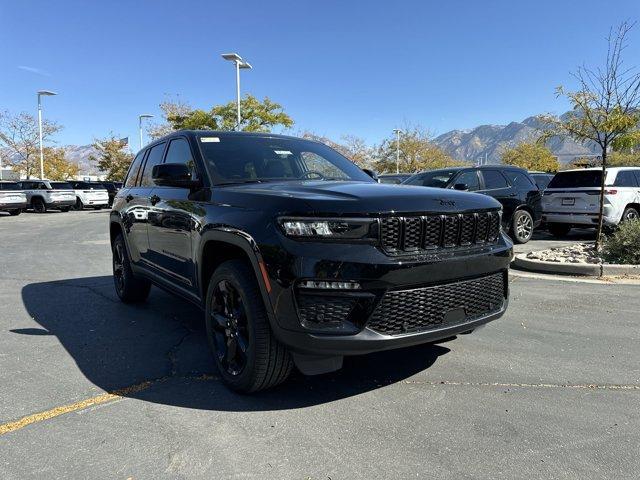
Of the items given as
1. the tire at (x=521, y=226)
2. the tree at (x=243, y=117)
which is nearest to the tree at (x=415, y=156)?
the tree at (x=243, y=117)

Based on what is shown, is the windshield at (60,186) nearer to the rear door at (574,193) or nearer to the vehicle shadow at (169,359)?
the vehicle shadow at (169,359)

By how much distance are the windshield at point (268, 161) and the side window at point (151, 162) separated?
109cm

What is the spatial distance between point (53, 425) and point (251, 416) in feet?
3.85

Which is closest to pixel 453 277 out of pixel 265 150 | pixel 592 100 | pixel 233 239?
pixel 233 239

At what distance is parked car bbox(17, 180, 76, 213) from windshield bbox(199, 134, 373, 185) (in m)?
26.4

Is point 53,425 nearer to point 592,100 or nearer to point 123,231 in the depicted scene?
point 123,231

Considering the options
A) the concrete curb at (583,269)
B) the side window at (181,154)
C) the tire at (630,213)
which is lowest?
the concrete curb at (583,269)

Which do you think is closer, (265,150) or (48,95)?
(265,150)

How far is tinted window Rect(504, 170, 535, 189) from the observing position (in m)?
10.7

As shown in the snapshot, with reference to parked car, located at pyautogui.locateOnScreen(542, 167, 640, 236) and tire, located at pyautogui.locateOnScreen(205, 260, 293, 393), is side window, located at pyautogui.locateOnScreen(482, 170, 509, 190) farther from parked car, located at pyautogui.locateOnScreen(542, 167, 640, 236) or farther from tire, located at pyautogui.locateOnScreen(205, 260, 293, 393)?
tire, located at pyautogui.locateOnScreen(205, 260, 293, 393)

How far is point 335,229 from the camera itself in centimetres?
280

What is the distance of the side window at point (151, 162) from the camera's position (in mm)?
5070

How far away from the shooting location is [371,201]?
9.50 feet

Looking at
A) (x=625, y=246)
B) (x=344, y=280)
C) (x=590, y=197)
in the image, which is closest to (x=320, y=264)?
(x=344, y=280)
